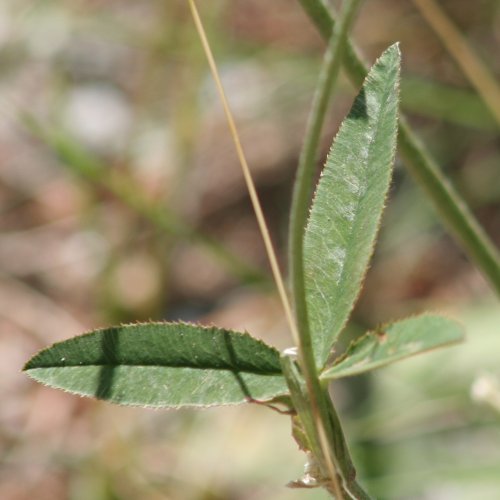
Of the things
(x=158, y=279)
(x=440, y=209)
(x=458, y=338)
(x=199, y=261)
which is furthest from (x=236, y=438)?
(x=458, y=338)

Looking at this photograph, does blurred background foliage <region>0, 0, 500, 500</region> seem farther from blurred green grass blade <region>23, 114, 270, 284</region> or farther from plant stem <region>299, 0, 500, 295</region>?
plant stem <region>299, 0, 500, 295</region>

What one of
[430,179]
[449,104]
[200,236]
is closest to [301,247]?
[430,179]

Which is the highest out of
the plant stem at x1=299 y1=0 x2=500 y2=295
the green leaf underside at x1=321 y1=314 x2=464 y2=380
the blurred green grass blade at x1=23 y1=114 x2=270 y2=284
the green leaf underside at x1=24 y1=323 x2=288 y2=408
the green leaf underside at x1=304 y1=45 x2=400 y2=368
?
the blurred green grass blade at x1=23 y1=114 x2=270 y2=284

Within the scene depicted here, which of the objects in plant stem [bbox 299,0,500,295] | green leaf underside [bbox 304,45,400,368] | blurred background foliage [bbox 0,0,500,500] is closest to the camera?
green leaf underside [bbox 304,45,400,368]

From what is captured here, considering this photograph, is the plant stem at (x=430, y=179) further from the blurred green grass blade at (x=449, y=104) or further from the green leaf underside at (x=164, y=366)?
the blurred green grass blade at (x=449, y=104)

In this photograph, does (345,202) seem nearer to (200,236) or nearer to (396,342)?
(396,342)

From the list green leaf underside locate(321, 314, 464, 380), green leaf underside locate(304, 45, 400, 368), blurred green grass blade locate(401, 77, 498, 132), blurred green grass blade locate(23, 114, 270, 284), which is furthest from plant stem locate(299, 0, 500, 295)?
blurred green grass blade locate(401, 77, 498, 132)

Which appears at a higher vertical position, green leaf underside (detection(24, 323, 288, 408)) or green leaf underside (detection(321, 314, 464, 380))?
green leaf underside (detection(24, 323, 288, 408))

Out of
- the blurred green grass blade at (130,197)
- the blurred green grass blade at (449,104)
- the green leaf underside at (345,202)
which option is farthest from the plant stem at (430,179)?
the blurred green grass blade at (449,104)
